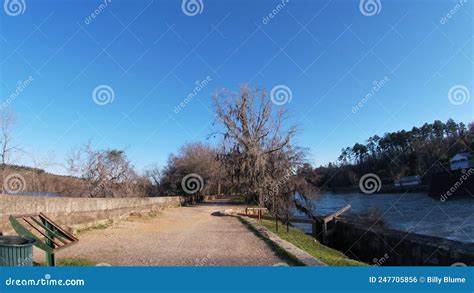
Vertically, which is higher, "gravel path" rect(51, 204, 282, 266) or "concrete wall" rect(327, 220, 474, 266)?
"gravel path" rect(51, 204, 282, 266)

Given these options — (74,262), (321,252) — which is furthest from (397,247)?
(74,262)

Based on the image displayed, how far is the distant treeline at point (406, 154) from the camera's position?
74.8 m

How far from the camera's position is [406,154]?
85875mm

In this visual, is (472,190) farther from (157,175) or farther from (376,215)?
(157,175)

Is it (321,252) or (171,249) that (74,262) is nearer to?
(171,249)

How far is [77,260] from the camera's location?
841 cm

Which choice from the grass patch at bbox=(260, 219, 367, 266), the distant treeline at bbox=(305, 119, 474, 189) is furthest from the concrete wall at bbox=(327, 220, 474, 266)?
the distant treeline at bbox=(305, 119, 474, 189)

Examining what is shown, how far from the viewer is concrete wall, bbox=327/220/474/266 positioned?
1412cm

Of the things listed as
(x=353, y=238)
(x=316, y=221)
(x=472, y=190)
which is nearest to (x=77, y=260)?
(x=353, y=238)

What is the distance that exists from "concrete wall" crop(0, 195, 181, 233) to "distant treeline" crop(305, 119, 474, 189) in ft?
172

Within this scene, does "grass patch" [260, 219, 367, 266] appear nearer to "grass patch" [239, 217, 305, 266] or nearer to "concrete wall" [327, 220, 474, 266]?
"grass patch" [239, 217, 305, 266]

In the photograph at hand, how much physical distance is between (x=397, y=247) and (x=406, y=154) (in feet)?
246

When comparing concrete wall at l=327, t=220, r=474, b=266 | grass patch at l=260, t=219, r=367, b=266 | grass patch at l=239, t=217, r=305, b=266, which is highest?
grass patch at l=239, t=217, r=305, b=266

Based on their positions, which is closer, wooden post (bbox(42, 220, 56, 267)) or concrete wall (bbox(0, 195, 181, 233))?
wooden post (bbox(42, 220, 56, 267))
